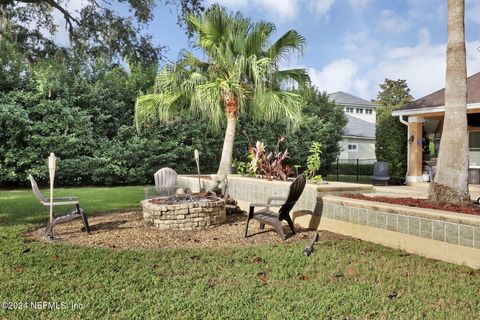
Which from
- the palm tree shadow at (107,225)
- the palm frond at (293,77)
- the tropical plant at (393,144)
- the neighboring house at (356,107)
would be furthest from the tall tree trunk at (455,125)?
the neighboring house at (356,107)

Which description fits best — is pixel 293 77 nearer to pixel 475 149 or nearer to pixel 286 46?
pixel 286 46

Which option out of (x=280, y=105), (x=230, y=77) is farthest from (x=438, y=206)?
(x=230, y=77)

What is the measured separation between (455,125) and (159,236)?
15.4ft

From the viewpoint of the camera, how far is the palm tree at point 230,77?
9.76 metres

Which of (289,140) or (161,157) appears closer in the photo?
(161,157)

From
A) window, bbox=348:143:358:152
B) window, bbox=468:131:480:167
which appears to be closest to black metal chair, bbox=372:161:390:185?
window, bbox=468:131:480:167

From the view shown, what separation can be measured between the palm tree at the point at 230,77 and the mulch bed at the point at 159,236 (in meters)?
3.56

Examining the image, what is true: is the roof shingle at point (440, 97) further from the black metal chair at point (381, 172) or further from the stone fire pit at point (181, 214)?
the stone fire pit at point (181, 214)

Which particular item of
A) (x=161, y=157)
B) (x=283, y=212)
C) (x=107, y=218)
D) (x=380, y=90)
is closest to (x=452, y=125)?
(x=283, y=212)

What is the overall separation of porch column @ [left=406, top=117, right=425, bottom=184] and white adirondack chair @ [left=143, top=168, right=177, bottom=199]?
825 cm

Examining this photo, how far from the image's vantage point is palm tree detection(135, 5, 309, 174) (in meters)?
9.76

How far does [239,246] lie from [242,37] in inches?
237

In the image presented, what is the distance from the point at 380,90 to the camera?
50.9m

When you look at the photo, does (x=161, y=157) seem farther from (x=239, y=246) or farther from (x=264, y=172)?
(x=239, y=246)
